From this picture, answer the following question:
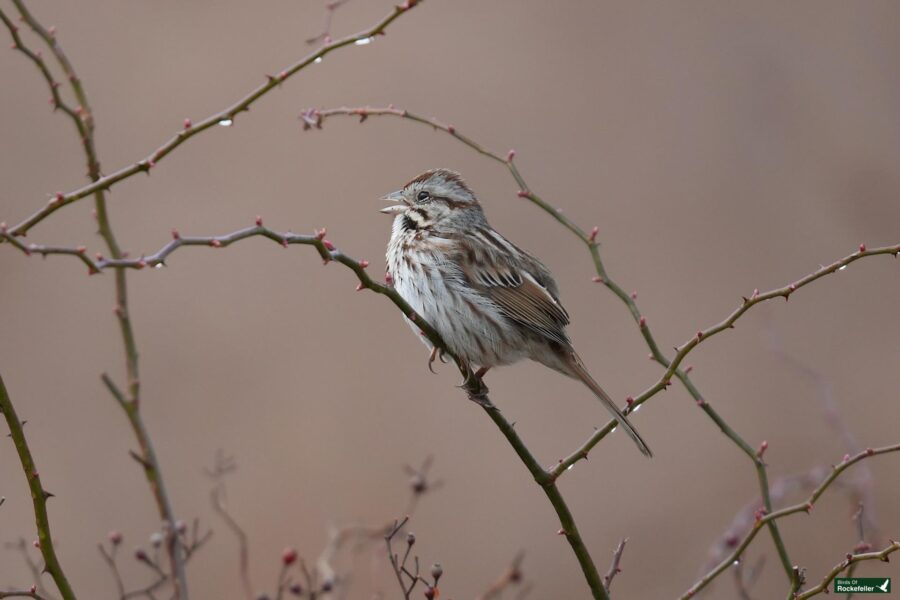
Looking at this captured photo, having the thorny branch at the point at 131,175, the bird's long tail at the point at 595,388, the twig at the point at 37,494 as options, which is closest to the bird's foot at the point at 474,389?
the bird's long tail at the point at 595,388

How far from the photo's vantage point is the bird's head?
13.1 feet

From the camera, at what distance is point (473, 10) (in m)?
7.00

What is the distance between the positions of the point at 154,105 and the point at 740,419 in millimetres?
3960

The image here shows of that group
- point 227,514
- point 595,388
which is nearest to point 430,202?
point 595,388

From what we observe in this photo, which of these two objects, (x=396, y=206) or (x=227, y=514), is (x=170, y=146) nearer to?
(x=227, y=514)

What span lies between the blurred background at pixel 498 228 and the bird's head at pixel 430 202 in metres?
2.03

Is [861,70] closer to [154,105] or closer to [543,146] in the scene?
[543,146]

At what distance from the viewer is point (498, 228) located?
20.2 ft

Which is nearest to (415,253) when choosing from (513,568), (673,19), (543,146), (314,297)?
(513,568)

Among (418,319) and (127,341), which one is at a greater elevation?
(418,319)

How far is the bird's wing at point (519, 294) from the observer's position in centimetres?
383

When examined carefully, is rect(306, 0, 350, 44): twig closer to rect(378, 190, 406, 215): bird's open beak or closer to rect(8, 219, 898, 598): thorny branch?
rect(8, 219, 898, 598): thorny branch

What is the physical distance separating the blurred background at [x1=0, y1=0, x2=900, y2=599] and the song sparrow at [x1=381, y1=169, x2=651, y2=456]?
193cm

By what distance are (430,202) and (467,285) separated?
1.21 feet
